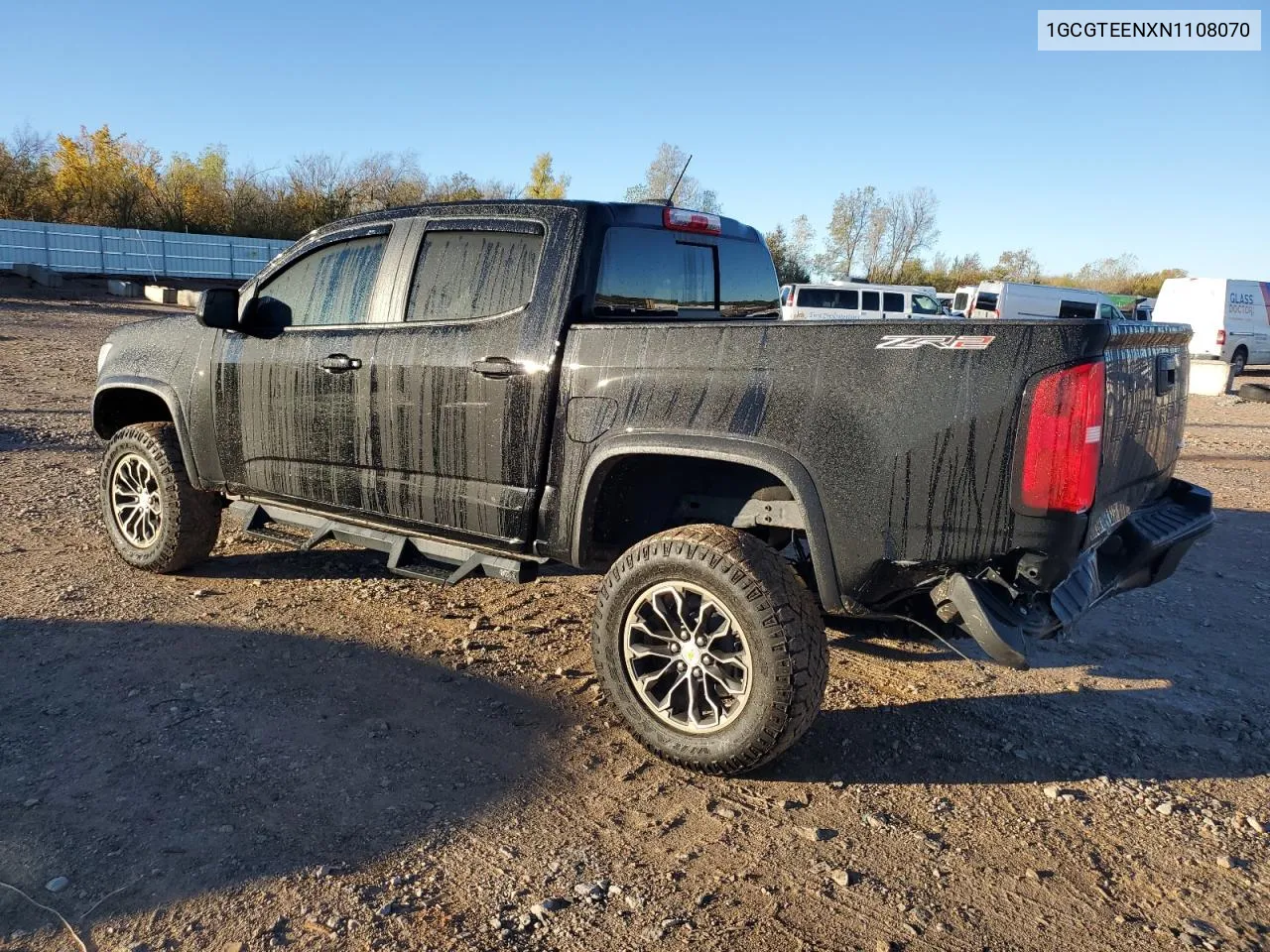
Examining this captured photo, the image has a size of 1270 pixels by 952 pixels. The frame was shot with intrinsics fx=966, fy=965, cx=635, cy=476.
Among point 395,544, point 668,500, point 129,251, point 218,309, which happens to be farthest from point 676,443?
point 129,251

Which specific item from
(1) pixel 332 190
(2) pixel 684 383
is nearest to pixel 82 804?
(2) pixel 684 383

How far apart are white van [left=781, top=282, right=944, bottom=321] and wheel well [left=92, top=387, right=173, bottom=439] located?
19350 mm

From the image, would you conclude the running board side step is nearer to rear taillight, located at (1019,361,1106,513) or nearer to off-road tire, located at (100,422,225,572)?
off-road tire, located at (100,422,225,572)

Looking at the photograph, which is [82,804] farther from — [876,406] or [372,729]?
[876,406]

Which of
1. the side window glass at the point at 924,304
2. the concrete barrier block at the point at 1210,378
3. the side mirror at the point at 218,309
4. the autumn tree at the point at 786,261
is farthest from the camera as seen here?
the autumn tree at the point at 786,261

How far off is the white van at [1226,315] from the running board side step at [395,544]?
21.4 meters

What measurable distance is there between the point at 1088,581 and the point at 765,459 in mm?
1197

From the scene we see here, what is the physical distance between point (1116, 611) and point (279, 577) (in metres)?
4.63

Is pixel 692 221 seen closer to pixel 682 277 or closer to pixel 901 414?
pixel 682 277

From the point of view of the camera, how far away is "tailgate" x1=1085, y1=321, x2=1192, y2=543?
3.03 m

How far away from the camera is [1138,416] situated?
3.31 metres

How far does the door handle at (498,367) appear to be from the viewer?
3.79 metres

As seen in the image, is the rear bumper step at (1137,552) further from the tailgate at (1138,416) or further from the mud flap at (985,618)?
the mud flap at (985,618)

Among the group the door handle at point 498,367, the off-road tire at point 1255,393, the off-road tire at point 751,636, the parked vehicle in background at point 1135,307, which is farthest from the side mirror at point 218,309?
the parked vehicle in background at point 1135,307
